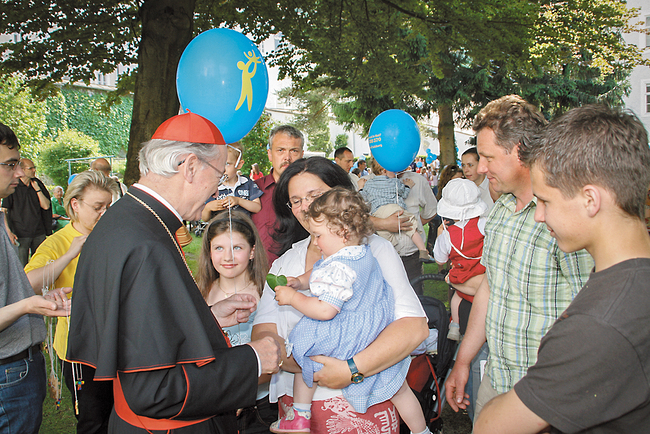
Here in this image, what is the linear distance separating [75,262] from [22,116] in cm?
2426

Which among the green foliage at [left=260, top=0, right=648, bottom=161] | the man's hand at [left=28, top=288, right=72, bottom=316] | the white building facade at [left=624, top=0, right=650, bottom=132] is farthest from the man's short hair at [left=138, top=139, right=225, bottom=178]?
the white building facade at [left=624, top=0, right=650, bottom=132]

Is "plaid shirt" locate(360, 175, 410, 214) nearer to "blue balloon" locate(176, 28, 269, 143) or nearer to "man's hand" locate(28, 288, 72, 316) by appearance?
"blue balloon" locate(176, 28, 269, 143)

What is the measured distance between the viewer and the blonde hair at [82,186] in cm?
336

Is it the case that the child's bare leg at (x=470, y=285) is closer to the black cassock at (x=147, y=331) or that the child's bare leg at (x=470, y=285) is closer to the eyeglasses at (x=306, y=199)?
the eyeglasses at (x=306, y=199)

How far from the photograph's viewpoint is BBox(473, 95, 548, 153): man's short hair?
209 centimetres

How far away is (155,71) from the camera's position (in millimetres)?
6418

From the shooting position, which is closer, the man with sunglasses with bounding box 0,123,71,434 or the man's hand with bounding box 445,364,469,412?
the man with sunglasses with bounding box 0,123,71,434

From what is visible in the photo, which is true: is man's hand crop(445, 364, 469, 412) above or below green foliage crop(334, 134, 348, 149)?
below

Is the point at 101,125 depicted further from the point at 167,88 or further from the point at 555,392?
the point at 555,392

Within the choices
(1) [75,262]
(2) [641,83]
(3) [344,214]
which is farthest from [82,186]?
(2) [641,83]

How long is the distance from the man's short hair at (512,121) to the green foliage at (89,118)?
30.7m

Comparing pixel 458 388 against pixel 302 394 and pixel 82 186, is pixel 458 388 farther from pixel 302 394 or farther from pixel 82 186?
pixel 82 186

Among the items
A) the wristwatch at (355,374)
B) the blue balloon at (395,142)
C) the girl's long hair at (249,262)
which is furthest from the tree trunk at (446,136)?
the wristwatch at (355,374)

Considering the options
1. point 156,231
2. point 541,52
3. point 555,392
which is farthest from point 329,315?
point 541,52
